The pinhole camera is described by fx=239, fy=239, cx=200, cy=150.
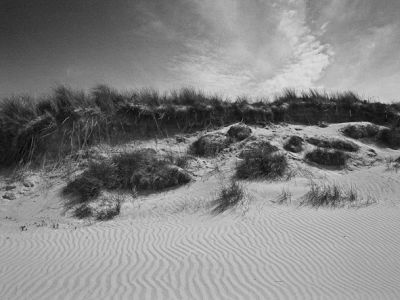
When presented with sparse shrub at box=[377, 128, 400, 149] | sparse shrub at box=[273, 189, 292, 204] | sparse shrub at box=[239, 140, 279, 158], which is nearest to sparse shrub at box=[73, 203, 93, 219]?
sparse shrub at box=[273, 189, 292, 204]

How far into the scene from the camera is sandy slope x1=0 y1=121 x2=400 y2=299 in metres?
3.25

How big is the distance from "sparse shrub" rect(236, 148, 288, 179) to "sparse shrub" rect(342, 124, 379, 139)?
4.78 m

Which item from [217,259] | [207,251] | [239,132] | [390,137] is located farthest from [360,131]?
[217,259]

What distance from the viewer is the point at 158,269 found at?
12.3 feet

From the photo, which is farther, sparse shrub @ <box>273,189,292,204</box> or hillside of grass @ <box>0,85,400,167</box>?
hillside of grass @ <box>0,85,400,167</box>

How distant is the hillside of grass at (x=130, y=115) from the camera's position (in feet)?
28.4

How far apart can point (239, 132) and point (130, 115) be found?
476 cm

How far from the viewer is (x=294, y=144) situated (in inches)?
393

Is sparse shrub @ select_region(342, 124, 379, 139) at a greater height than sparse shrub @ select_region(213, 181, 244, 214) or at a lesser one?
greater

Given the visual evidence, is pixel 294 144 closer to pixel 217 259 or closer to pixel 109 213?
Answer: pixel 217 259

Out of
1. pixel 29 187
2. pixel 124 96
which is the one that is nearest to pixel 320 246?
pixel 29 187

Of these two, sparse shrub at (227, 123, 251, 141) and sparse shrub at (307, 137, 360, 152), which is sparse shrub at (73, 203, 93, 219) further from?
sparse shrub at (307, 137, 360, 152)

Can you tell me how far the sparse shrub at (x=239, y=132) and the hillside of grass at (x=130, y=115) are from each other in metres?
1.10

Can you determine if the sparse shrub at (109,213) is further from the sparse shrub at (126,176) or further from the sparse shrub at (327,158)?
the sparse shrub at (327,158)
